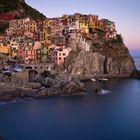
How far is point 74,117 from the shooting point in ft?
123

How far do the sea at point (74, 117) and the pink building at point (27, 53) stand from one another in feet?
59.6

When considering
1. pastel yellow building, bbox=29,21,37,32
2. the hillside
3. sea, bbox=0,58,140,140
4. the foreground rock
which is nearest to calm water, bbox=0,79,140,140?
sea, bbox=0,58,140,140

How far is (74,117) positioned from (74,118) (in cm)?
44

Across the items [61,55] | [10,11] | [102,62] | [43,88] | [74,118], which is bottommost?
[74,118]

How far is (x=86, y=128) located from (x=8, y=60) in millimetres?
32212

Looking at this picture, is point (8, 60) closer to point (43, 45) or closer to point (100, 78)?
point (43, 45)

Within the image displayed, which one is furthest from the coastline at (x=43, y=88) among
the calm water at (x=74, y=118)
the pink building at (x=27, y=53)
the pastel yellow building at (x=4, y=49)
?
the pastel yellow building at (x=4, y=49)

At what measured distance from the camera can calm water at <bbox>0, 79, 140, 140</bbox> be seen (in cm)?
3128

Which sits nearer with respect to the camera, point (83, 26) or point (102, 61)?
point (102, 61)

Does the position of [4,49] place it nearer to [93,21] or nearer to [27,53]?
[27,53]

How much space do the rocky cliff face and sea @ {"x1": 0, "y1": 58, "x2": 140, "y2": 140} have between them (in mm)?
15098

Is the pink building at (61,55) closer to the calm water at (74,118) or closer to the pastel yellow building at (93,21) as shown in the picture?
the pastel yellow building at (93,21)

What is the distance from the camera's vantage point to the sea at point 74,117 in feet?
103

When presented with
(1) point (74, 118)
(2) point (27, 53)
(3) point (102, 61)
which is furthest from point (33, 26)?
(1) point (74, 118)
